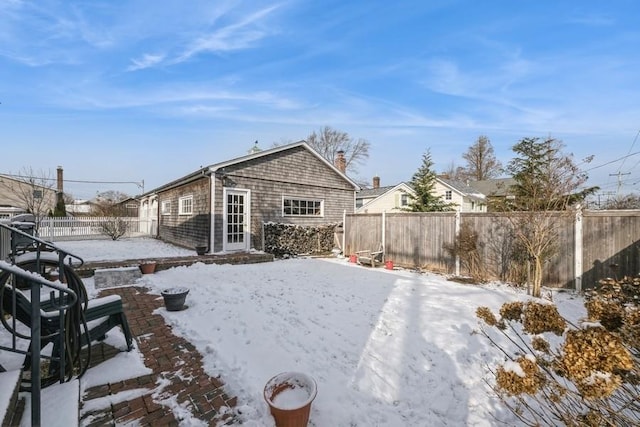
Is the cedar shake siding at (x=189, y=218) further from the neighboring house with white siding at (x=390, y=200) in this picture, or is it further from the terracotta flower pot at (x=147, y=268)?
the neighboring house with white siding at (x=390, y=200)

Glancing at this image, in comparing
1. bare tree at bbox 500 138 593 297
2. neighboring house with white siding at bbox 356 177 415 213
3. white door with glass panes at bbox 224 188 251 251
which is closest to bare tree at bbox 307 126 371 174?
neighboring house with white siding at bbox 356 177 415 213

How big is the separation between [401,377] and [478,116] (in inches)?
588

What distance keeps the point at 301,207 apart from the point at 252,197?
8.73 ft

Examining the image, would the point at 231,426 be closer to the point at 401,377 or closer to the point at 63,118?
the point at 401,377

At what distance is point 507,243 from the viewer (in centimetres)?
749

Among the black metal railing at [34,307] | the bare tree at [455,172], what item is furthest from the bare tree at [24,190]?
the bare tree at [455,172]

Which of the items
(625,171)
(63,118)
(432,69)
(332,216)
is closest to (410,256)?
(332,216)

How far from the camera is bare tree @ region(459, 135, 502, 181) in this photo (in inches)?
1388

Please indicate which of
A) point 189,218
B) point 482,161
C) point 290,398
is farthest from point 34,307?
point 482,161

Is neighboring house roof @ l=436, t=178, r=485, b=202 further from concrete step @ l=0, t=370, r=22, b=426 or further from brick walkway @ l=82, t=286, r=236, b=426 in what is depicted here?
concrete step @ l=0, t=370, r=22, b=426

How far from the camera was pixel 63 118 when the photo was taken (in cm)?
1485

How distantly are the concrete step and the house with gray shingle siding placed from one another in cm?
867

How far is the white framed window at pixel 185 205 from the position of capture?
1262cm

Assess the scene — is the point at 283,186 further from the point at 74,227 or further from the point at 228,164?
the point at 74,227
